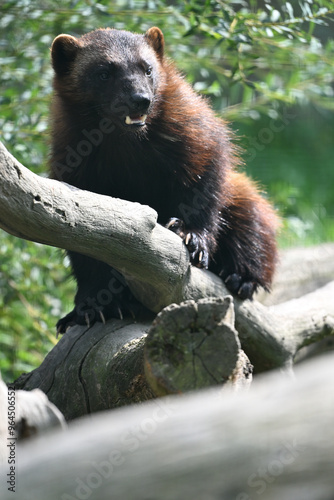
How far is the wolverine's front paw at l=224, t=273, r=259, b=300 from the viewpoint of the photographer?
267cm

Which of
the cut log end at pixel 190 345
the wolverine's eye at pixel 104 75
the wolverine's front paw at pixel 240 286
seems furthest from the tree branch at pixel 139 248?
the wolverine's eye at pixel 104 75

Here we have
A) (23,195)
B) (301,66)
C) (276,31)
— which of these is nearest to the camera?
(23,195)

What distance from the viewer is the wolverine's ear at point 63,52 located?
2745mm

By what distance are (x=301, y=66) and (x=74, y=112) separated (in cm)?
205

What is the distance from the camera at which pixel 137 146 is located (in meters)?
2.61

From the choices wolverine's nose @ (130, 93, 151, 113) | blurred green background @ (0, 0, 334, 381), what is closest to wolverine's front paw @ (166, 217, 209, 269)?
wolverine's nose @ (130, 93, 151, 113)

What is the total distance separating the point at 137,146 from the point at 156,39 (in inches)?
21.2

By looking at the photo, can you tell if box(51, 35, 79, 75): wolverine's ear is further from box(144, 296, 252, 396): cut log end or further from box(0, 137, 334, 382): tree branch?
box(144, 296, 252, 396): cut log end

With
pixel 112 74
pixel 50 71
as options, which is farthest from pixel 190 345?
pixel 50 71

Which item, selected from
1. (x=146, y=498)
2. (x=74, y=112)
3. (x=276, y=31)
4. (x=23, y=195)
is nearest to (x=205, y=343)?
(x=23, y=195)

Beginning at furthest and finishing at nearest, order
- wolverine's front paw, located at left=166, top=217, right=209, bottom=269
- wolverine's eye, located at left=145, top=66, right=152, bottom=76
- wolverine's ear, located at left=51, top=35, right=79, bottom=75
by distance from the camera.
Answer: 1. wolverine's ear, located at left=51, top=35, right=79, bottom=75
2. wolverine's eye, located at left=145, top=66, right=152, bottom=76
3. wolverine's front paw, located at left=166, top=217, right=209, bottom=269

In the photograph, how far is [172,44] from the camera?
3998 millimetres

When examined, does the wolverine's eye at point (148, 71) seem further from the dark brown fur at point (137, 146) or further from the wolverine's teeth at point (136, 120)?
the wolverine's teeth at point (136, 120)

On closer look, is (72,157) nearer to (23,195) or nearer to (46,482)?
(23,195)
